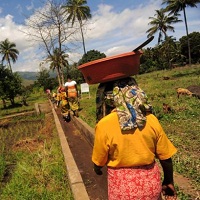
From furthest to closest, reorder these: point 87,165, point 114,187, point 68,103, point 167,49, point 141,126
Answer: point 167,49 < point 68,103 < point 87,165 < point 114,187 < point 141,126

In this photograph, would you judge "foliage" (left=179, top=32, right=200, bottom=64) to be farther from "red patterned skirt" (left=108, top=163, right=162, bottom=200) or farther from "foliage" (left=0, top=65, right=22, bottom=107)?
"red patterned skirt" (left=108, top=163, right=162, bottom=200)

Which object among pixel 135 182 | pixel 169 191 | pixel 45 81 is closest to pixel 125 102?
pixel 135 182

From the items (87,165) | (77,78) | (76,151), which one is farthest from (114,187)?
(77,78)

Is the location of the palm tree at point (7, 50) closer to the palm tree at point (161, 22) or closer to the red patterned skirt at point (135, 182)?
the palm tree at point (161, 22)

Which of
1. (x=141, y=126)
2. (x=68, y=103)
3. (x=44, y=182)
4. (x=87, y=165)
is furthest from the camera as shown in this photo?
(x=68, y=103)

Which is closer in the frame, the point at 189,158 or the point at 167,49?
the point at 189,158

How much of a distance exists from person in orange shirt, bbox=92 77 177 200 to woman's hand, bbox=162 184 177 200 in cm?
13

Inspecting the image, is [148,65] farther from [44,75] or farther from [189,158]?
[189,158]

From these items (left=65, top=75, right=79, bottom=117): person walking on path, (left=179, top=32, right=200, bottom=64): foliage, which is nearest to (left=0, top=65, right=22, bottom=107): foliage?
(left=65, top=75, right=79, bottom=117): person walking on path

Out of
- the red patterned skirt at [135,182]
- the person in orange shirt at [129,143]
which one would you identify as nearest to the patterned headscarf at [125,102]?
the person in orange shirt at [129,143]

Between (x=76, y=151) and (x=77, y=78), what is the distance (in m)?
45.3

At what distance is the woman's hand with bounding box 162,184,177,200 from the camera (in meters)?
2.24

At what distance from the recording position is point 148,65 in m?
56.7

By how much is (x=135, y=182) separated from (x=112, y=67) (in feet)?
2.81
